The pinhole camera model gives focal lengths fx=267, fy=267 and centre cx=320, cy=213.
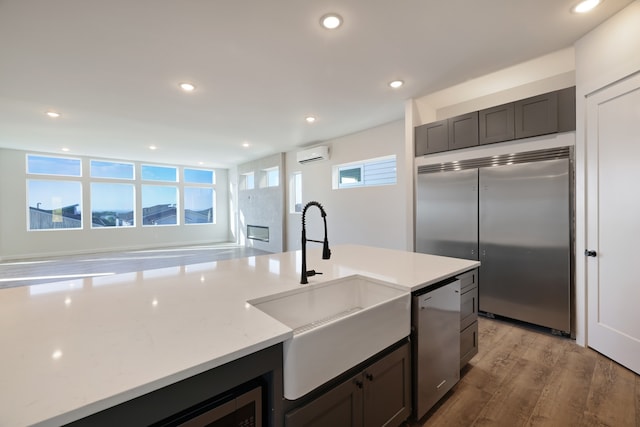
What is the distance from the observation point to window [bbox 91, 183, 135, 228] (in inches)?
298

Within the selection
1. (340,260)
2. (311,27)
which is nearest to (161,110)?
(311,27)

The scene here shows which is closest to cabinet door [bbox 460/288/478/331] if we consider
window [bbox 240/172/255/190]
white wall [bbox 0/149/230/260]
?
window [bbox 240/172/255/190]

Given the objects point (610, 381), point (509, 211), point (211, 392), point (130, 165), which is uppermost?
point (130, 165)

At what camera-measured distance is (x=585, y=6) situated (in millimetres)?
1942

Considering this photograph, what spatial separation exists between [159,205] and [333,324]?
30.6 ft

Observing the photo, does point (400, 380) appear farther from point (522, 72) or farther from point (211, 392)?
point (522, 72)

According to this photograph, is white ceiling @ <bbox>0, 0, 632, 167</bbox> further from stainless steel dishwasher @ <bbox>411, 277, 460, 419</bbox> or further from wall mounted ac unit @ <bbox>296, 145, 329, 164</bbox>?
stainless steel dishwasher @ <bbox>411, 277, 460, 419</bbox>

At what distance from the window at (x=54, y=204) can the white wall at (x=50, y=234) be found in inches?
5.1

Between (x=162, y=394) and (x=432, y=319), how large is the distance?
4.56 feet

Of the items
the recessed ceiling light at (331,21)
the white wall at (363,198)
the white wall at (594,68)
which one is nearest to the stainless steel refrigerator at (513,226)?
the white wall at (594,68)

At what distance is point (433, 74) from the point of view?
2926mm

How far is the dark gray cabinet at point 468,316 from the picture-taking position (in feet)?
6.35

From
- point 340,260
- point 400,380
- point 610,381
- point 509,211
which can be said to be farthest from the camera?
point 509,211

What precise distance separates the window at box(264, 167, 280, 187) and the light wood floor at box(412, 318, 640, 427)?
20.5 ft
